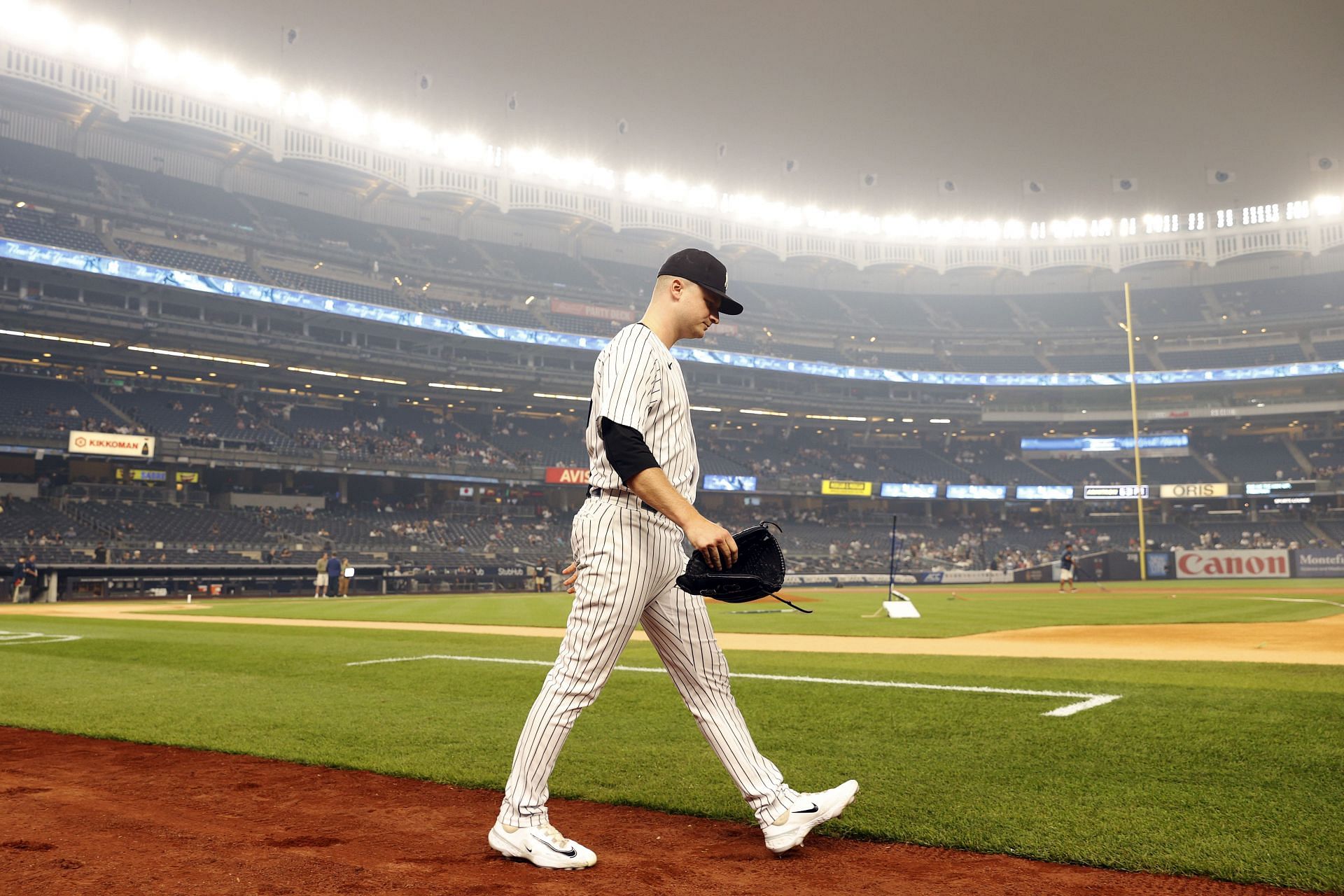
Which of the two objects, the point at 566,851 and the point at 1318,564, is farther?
Result: the point at 1318,564

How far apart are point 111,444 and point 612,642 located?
3701 centimetres

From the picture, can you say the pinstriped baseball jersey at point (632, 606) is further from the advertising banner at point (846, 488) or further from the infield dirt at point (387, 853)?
the advertising banner at point (846, 488)

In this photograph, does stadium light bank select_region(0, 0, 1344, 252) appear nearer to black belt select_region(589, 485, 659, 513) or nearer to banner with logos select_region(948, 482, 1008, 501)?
banner with logos select_region(948, 482, 1008, 501)

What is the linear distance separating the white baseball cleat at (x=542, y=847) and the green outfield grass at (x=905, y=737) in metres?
0.29

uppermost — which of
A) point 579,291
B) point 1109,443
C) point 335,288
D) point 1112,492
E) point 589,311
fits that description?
point 579,291

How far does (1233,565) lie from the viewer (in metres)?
40.1

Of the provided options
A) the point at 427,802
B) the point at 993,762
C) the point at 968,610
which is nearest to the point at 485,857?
the point at 427,802

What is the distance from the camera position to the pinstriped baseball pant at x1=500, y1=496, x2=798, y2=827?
10.2ft

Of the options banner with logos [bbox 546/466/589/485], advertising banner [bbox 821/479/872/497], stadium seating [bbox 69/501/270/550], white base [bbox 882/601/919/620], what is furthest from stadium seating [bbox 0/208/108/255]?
advertising banner [bbox 821/479/872/497]

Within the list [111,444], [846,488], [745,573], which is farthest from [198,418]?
[745,573]

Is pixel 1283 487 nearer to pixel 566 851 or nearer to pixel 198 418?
pixel 198 418

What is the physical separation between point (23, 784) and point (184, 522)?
34.4 metres

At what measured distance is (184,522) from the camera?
34.7 meters

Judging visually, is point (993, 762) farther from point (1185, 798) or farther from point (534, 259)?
point (534, 259)
